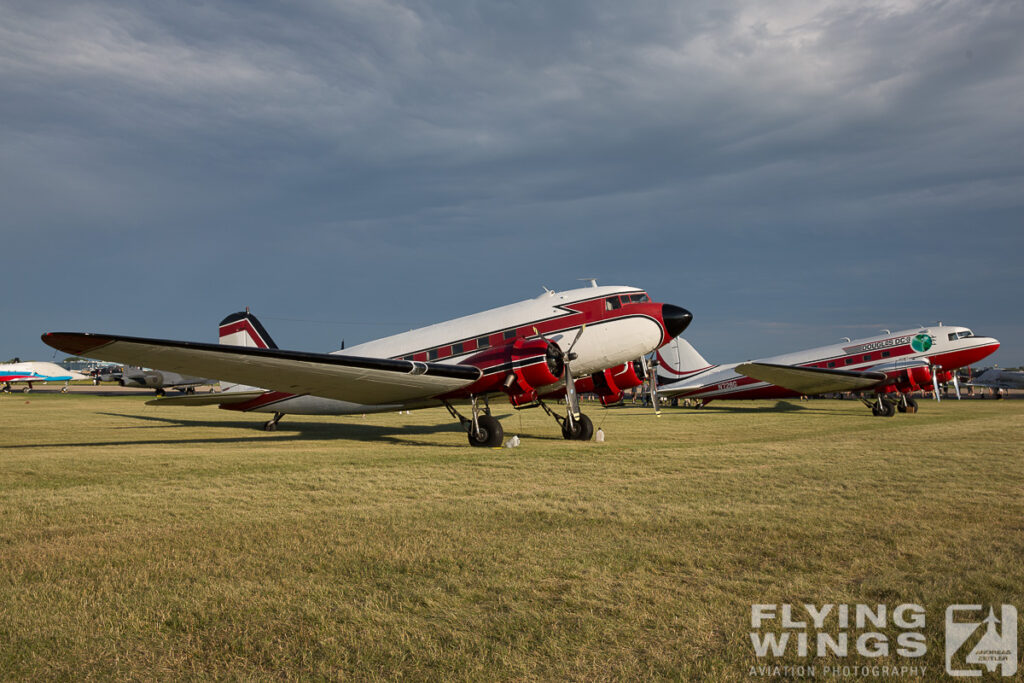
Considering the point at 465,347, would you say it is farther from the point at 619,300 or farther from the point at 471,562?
the point at 471,562

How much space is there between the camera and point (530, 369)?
16984 millimetres

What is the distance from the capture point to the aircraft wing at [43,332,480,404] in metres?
12.5

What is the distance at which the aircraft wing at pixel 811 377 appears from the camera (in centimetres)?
3678

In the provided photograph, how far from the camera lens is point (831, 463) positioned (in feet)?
40.9

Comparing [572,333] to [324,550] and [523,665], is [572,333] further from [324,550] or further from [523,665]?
[523,665]

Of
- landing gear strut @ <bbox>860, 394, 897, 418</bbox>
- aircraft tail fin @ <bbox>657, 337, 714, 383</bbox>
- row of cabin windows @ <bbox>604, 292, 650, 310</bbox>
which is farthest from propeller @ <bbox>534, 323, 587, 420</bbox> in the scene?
aircraft tail fin @ <bbox>657, 337, 714, 383</bbox>

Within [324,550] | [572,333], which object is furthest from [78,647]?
[572,333]

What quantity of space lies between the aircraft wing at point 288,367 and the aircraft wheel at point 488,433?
1.17m

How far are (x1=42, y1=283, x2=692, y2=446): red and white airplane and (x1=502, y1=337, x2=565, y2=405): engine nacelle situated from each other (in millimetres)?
27

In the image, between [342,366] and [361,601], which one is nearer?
[361,601]

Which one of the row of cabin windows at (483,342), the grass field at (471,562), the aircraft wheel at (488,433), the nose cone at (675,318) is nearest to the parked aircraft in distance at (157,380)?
the row of cabin windows at (483,342)

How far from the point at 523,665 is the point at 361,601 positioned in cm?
159

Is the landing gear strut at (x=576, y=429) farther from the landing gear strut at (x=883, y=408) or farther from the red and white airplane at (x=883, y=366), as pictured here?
the landing gear strut at (x=883, y=408)

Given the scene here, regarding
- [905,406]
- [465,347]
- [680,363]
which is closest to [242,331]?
[465,347]
